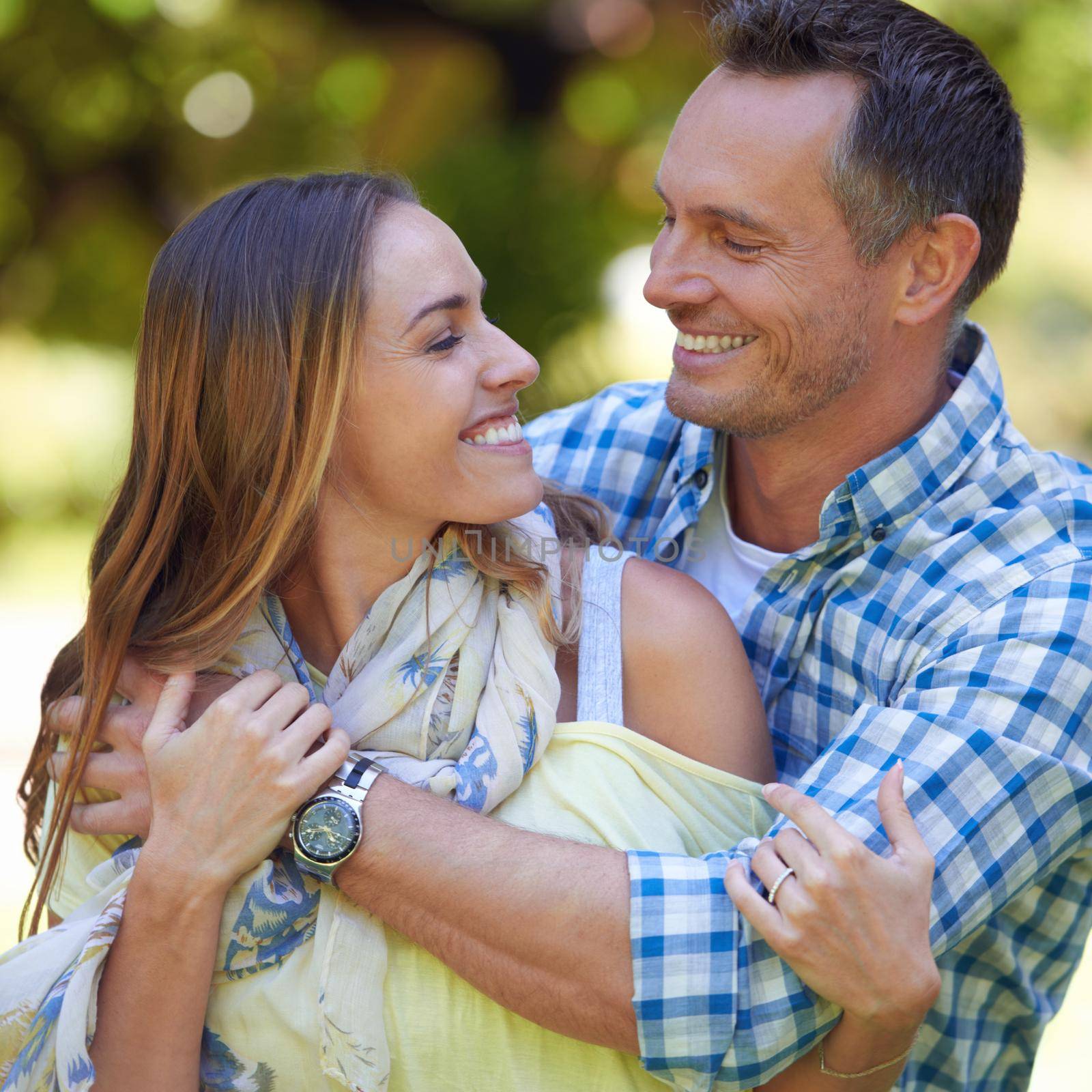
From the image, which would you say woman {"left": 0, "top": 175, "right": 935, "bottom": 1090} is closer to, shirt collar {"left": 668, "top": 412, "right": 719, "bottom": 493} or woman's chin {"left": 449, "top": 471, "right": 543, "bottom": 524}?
woman's chin {"left": 449, "top": 471, "right": 543, "bottom": 524}

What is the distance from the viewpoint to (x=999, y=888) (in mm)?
1616

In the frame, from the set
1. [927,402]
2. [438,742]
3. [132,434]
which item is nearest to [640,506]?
[927,402]

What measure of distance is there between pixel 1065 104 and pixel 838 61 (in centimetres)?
366

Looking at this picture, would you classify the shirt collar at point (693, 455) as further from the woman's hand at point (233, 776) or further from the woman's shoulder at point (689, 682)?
the woman's hand at point (233, 776)

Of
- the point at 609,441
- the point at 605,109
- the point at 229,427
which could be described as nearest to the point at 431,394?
the point at 229,427

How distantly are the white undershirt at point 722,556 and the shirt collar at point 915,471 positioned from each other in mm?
228

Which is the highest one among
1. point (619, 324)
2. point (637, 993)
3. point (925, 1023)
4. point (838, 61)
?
point (619, 324)

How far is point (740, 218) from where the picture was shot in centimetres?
213

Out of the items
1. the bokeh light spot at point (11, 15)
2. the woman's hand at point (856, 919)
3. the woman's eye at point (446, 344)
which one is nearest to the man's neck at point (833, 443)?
the woman's eye at point (446, 344)

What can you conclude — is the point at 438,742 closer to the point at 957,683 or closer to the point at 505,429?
the point at 505,429

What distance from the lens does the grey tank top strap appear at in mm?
1770

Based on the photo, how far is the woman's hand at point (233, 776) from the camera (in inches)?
63.4

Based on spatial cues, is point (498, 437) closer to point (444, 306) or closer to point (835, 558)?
point (444, 306)

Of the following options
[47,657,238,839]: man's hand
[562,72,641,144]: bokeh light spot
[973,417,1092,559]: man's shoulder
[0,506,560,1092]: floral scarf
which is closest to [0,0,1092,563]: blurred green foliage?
[562,72,641,144]: bokeh light spot
